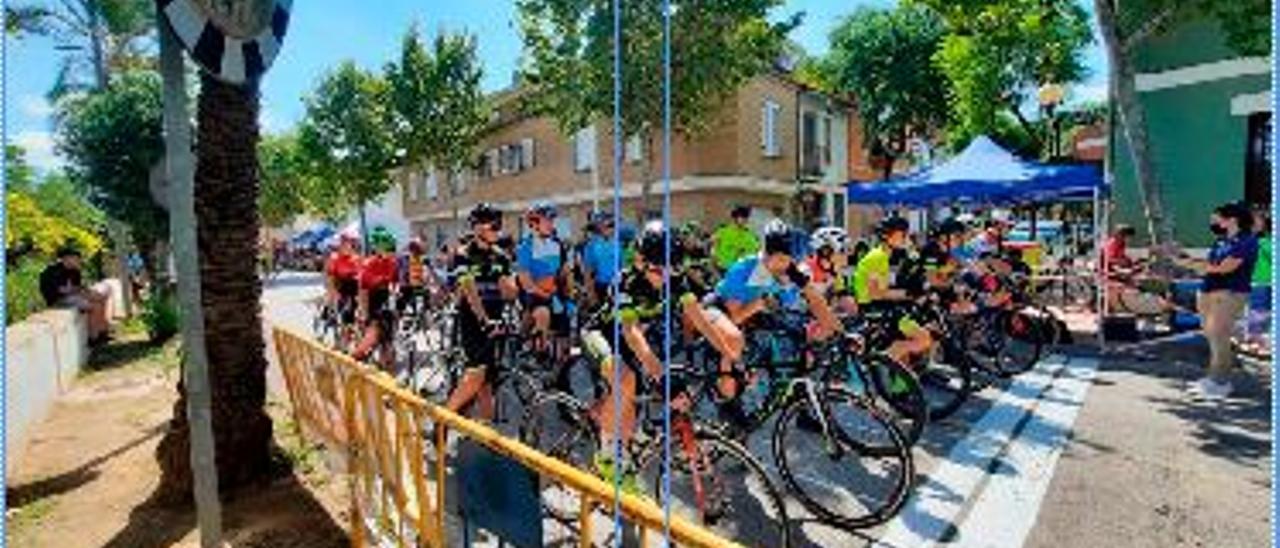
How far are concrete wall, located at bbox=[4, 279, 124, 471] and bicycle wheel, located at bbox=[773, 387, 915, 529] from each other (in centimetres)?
546

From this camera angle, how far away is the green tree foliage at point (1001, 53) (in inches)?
585

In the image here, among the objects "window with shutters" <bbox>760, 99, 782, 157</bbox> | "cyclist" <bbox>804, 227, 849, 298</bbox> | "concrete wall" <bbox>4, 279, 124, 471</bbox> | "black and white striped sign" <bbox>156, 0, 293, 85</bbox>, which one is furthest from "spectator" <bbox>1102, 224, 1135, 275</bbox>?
"window with shutters" <bbox>760, 99, 782, 157</bbox>

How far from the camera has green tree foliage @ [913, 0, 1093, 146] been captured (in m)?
14.9

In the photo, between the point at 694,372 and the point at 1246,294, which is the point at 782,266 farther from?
the point at 1246,294

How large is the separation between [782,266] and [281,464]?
3519mm

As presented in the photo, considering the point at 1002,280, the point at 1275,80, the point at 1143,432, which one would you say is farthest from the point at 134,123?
the point at 1275,80

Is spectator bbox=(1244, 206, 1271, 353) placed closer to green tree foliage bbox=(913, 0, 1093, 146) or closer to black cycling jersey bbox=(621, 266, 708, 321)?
green tree foliage bbox=(913, 0, 1093, 146)

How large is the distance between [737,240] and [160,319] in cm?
984

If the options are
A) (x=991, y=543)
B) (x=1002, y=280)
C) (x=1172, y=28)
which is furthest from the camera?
(x=1172, y=28)

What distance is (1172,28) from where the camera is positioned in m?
13.9

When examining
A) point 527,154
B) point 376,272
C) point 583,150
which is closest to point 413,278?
point 376,272

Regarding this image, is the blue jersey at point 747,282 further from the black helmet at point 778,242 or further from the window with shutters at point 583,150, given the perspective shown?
the window with shutters at point 583,150

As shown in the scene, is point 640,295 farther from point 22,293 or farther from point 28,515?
point 22,293

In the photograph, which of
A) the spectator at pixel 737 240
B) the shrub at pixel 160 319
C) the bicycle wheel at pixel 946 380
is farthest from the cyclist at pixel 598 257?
the shrub at pixel 160 319
